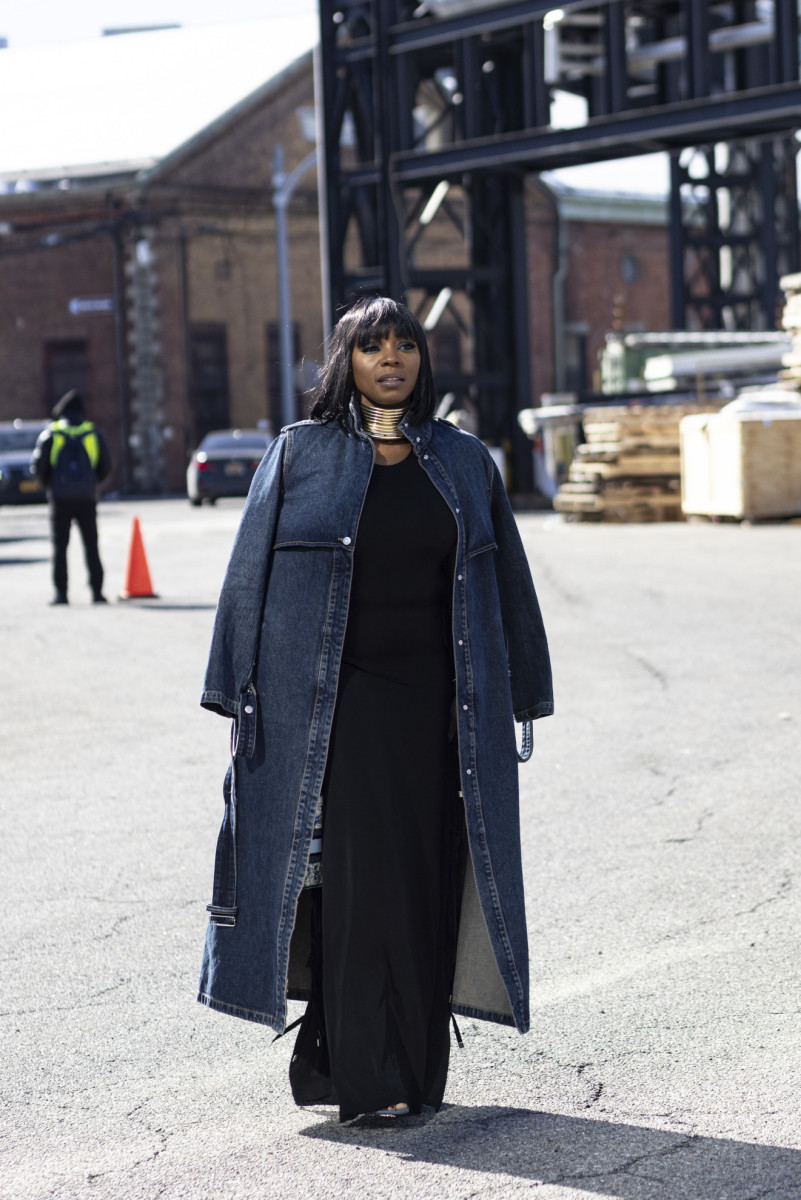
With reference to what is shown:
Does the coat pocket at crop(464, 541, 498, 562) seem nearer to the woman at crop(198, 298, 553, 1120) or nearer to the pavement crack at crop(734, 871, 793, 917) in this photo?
the woman at crop(198, 298, 553, 1120)

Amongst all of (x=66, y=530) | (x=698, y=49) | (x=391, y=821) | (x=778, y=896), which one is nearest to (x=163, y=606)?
(x=66, y=530)

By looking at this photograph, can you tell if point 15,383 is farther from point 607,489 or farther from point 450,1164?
point 450,1164

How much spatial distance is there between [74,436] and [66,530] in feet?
2.85

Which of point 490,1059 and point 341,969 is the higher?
point 341,969

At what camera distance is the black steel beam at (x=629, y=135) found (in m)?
21.1

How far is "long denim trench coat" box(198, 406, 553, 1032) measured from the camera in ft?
12.4

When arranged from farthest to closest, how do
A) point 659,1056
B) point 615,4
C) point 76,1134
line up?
point 615,4, point 659,1056, point 76,1134

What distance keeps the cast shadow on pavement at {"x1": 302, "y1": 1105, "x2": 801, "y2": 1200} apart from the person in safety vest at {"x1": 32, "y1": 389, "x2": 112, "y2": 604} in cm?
1254

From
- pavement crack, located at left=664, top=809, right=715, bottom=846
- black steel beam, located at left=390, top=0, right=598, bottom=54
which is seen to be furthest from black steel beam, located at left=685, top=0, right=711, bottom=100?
pavement crack, located at left=664, top=809, right=715, bottom=846

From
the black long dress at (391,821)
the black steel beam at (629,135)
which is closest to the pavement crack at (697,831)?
the black long dress at (391,821)

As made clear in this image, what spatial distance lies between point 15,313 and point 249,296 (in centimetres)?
657

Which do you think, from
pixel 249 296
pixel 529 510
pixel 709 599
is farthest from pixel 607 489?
pixel 249 296

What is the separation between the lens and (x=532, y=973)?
16.3ft

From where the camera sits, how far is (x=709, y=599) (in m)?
14.3
